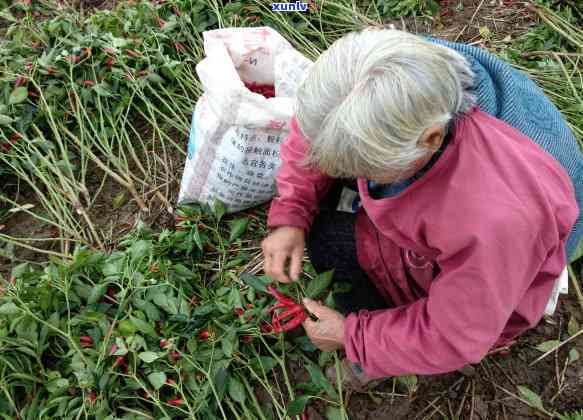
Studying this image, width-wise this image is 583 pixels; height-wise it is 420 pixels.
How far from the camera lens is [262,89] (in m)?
1.50

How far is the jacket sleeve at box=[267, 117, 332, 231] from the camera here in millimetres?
1064

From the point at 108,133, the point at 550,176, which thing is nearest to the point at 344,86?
the point at 550,176

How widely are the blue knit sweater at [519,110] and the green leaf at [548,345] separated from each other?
0.48 meters

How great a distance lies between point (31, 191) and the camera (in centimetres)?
162

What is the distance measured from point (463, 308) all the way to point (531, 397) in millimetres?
574

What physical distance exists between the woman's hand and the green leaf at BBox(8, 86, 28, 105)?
1.15 meters

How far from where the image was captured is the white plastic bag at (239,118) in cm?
126

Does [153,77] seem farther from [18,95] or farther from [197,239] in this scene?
[197,239]

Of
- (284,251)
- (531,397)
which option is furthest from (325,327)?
(531,397)

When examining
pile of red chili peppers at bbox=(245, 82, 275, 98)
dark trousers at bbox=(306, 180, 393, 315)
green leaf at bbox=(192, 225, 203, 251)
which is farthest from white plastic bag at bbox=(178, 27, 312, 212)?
dark trousers at bbox=(306, 180, 393, 315)

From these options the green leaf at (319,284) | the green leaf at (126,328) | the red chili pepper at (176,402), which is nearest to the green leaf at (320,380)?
the green leaf at (319,284)

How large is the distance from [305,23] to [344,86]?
1.39m

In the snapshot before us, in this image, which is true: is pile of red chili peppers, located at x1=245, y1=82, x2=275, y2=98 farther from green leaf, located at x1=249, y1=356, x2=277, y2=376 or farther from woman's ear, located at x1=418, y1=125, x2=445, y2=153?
woman's ear, located at x1=418, y1=125, x2=445, y2=153

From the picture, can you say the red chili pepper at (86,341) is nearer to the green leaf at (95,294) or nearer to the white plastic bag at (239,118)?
the green leaf at (95,294)
